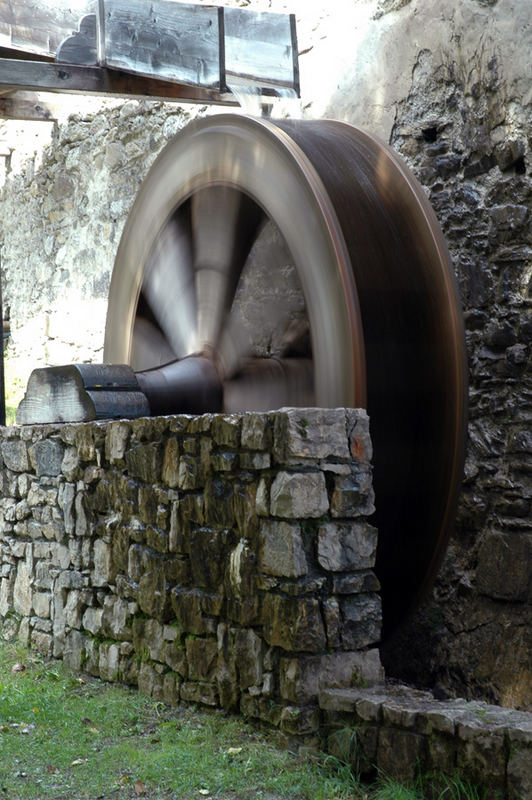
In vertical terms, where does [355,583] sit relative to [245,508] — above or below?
below

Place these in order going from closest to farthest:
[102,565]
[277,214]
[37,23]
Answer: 1. [102,565]
2. [277,214]
3. [37,23]

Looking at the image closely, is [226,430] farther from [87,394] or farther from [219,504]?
[87,394]

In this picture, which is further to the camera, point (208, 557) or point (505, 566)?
point (505, 566)

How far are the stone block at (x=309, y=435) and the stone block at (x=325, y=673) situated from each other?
603mm

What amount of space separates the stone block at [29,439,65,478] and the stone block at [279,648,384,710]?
184cm

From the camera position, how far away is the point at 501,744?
252 centimetres

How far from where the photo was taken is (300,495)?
3.04 metres

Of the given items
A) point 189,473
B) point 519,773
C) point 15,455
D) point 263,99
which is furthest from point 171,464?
point 263,99

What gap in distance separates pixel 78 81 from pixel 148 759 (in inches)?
153

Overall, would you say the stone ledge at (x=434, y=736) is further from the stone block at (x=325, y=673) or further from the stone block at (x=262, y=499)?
the stone block at (x=262, y=499)

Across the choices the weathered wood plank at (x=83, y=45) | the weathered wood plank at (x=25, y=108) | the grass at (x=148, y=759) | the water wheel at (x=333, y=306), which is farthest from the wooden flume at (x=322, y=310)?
the weathered wood plank at (x=25, y=108)

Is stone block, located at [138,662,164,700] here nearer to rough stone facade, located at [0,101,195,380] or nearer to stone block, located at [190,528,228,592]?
stone block, located at [190,528,228,592]

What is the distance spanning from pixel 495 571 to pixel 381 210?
5.52 feet

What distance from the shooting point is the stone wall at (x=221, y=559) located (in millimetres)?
3051
